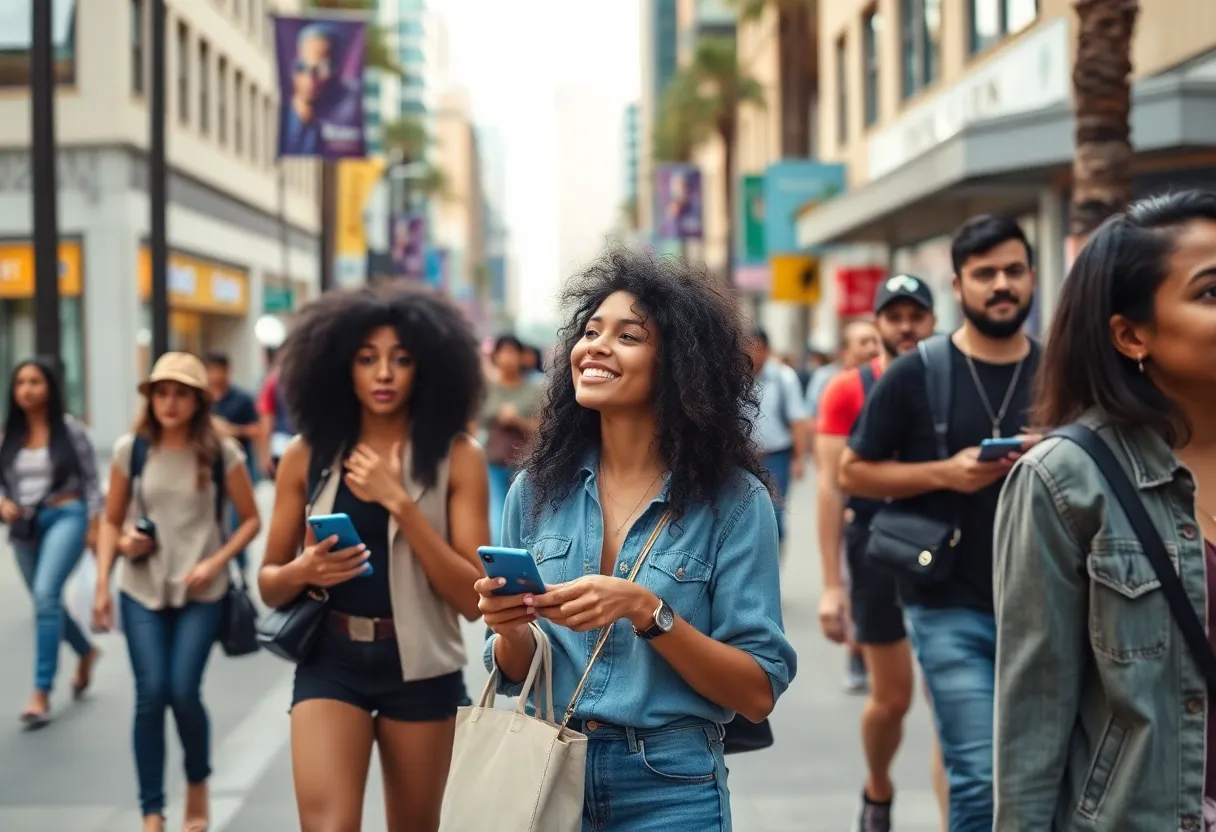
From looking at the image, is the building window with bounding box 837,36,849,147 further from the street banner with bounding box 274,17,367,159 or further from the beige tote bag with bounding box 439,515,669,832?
the beige tote bag with bounding box 439,515,669,832

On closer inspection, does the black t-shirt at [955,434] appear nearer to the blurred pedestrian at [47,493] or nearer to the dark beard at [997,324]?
the dark beard at [997,324]

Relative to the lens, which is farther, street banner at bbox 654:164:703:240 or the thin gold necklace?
street banner at bbox 654:164:703:240

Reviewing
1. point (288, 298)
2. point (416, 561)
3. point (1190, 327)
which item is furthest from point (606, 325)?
point (288, 298)

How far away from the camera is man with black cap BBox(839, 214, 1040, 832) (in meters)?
4.63

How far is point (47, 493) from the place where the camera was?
8.84 meters

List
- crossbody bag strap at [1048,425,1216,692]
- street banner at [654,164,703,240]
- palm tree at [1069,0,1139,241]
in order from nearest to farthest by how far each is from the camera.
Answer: crossbody bag strap at [1048,425,1216,692] < palm tree at [1069,0,1139,241] < street banner at [654,164,703,240]

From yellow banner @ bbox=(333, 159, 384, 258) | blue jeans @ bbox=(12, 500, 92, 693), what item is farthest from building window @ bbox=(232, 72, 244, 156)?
blue jeans @ bbox=(12, 500, 92, 693)

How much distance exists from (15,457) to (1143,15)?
43.1 ft

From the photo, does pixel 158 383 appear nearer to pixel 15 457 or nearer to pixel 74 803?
pixel 74 803

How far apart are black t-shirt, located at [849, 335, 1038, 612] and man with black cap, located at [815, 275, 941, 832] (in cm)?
81

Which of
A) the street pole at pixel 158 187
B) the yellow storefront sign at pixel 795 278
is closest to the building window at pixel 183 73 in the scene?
the yellow storefront sign at pixel 795 278

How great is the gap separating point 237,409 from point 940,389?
31.3 feet

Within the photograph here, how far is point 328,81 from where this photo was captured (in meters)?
21.1

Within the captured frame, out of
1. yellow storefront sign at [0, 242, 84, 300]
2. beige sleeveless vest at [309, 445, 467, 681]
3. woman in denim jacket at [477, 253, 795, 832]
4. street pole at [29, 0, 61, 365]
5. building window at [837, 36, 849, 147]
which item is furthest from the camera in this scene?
building window at [837, 36, 849, 147]
